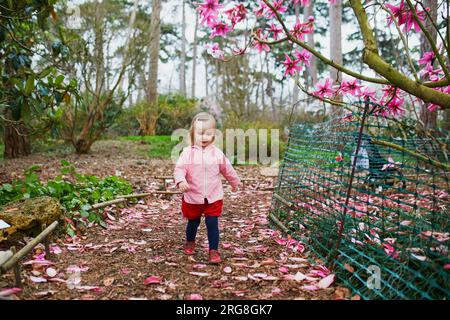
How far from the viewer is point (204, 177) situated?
2475mm

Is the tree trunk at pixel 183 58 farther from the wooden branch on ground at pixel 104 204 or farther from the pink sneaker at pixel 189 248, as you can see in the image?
the pink sneaker at pixel 189 248

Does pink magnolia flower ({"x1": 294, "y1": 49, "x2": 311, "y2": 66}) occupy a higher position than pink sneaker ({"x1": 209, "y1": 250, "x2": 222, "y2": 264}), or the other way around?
pink magnolia flower ({"x1": 294, "y1": 49, "x2": 311, "y2": 66})

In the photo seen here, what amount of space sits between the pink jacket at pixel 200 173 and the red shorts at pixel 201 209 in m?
0.04

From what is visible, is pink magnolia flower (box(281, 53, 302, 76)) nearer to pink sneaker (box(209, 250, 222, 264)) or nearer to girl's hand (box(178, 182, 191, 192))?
girl's hand (box(178, 182, 191, 192))

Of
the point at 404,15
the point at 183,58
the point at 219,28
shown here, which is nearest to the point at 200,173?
the point at 219,28

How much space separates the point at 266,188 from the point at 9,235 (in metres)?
3.53

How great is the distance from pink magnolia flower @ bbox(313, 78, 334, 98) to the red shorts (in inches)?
40.5

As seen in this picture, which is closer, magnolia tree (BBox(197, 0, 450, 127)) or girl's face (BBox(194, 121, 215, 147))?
magnolia tree (BBox(197, 0, 450, 127))

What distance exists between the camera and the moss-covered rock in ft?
8.00

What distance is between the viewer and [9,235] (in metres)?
2.42

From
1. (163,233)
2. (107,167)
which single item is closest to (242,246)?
(163,233)

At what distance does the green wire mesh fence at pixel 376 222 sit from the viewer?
1742mm

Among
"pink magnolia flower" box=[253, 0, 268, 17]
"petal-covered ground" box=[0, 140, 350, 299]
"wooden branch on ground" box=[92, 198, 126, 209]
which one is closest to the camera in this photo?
"petal-covered ground" box=[0, 140, 350, 299]

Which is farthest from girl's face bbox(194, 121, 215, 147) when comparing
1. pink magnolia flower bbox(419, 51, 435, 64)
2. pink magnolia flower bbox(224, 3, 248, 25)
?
pink magnolia flower bbox(419, 51, 435, 64)
